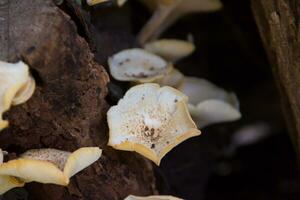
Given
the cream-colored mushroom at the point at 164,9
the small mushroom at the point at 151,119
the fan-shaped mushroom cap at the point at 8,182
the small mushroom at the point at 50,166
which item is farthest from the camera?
the cream-colored mushroom at the point at 164,9

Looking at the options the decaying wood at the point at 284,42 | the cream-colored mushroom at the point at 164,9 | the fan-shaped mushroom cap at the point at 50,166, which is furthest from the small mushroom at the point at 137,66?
the fan-shaped mushroom cap at the point at 50,166

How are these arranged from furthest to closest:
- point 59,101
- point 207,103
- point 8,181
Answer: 1. point 207,103
2. point 59,101
3. point 8,181

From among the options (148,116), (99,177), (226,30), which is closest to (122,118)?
(148,116)

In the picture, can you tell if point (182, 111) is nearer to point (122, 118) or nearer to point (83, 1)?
point (122, 118)

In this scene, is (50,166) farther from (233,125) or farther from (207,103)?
(233,125)

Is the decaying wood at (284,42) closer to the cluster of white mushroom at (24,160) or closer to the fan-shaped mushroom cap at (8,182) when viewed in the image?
the cluster of white mushroom at (24,160)

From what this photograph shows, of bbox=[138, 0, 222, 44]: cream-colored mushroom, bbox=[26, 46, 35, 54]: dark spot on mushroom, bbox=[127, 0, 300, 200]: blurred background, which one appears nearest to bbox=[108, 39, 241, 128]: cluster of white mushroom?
bbox=[138, 0, 222, 44]: cream-colored mushroom

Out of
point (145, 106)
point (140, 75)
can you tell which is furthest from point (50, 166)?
point (140, 75)
